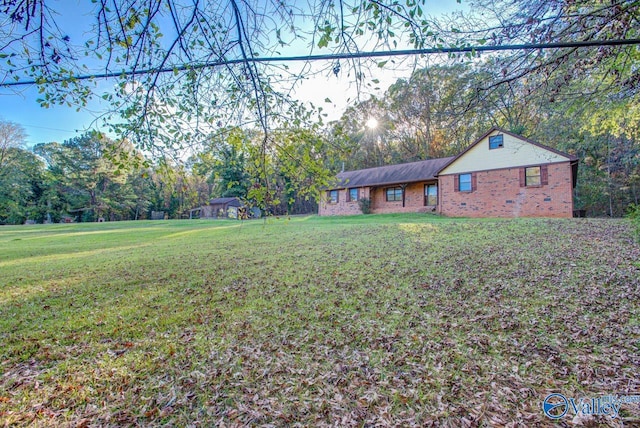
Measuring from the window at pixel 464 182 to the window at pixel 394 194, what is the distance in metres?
4.96

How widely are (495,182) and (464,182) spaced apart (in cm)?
→ 171

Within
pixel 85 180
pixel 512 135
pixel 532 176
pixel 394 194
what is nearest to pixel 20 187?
pixel 85 180

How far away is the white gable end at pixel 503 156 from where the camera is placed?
15.3 meters

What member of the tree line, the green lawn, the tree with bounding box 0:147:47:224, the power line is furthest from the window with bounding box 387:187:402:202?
the tree with bounding box 0:147:47:224

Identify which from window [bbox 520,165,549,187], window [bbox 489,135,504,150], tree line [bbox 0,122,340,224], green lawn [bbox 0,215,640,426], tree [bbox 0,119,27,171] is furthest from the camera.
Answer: tree [bbox 0,119,27,171]

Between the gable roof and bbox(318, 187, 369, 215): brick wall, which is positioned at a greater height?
the gable roof

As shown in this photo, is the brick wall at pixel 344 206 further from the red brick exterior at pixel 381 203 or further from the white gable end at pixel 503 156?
the white gable end at pixel 503 156

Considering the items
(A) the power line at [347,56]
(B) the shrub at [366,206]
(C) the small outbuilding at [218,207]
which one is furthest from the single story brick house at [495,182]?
(C) the small outbuilding at [218,207]

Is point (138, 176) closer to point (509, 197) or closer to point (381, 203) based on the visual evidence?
point (381, 203)

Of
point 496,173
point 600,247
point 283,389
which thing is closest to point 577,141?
point 496,173

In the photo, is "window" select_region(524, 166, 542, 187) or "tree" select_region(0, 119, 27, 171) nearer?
"window" select_region(524, 166, 542, 187)

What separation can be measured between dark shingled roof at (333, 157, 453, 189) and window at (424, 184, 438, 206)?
2.86 ft

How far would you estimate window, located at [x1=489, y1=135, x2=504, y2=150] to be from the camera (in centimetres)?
1642

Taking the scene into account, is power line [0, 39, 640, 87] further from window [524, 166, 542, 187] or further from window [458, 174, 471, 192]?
window [458, 174, 471, 192]
